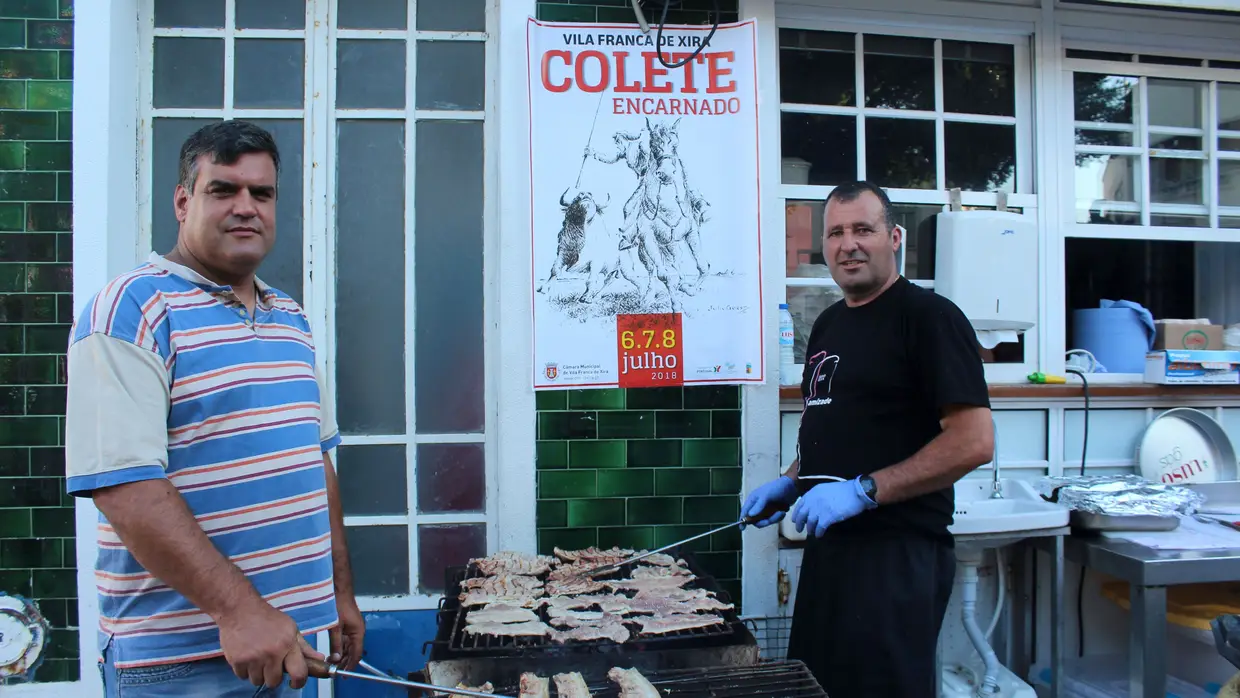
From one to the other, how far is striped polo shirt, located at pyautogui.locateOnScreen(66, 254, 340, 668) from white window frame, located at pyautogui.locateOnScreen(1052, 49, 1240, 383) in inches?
152

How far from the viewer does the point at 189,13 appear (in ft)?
11.5

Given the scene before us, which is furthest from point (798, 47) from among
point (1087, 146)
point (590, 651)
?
point (590, 651)

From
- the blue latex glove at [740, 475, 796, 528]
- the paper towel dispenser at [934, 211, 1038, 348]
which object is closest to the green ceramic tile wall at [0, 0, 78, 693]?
the blue latex glove at [740, 475, 796, 528]

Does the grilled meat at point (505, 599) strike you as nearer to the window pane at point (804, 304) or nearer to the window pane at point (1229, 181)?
the window pane at point (804, 304)

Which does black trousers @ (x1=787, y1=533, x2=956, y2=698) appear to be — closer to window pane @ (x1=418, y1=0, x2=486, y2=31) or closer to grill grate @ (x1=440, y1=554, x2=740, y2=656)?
grill grate @ (x1=440, y1=554, x2=740, y2=656)

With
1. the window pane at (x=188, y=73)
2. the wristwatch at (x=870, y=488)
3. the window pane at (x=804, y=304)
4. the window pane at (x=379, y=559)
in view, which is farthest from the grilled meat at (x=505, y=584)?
the window pane at (x=188, y=73)

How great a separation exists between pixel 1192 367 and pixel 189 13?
5.47 meters

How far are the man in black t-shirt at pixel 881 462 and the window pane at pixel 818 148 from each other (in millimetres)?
1172

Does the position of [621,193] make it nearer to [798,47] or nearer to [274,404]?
[798,47]

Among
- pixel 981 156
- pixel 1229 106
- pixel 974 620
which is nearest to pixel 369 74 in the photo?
pixel 981 156

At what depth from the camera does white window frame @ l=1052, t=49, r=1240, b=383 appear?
401cm

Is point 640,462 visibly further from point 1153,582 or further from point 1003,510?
point 1153,582

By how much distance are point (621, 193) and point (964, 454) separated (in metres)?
1.85

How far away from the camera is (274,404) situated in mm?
1891
